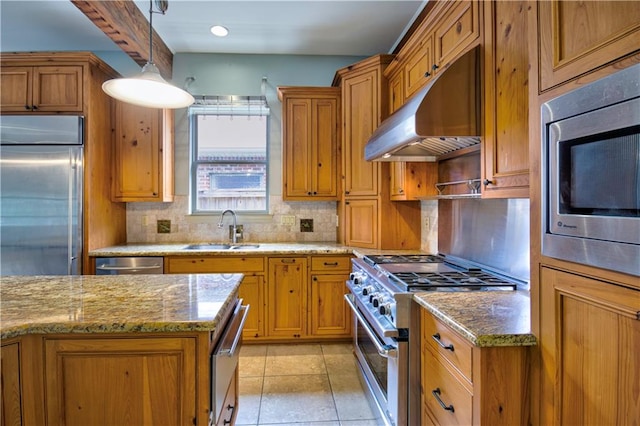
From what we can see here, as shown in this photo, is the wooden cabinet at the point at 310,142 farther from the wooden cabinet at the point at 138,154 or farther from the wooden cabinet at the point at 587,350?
the wooden cabinet at the point at 587,350

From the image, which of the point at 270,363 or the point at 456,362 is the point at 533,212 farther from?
the point at 270,363

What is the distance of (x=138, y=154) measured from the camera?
322 centimetres

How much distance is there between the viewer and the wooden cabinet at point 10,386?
3.47 ft

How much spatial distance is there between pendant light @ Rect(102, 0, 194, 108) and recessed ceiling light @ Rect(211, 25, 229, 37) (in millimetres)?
1539

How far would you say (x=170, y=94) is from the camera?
176 cm

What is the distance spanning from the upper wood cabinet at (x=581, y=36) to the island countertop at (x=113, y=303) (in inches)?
53.2

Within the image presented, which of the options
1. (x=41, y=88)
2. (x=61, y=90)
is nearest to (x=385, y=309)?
(x=61, y=90)

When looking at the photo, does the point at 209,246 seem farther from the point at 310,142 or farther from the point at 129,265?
the point at 310,142

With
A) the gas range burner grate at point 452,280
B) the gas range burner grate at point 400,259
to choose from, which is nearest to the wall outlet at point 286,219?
the gas range burner grate at point 400,259

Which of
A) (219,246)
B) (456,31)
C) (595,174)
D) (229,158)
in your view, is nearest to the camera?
(595,174)

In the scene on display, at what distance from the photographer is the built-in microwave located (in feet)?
2.39

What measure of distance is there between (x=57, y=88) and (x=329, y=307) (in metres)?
3.13

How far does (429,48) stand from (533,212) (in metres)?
1.53

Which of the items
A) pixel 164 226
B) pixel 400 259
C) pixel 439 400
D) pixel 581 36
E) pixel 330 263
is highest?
pixel 581 36
